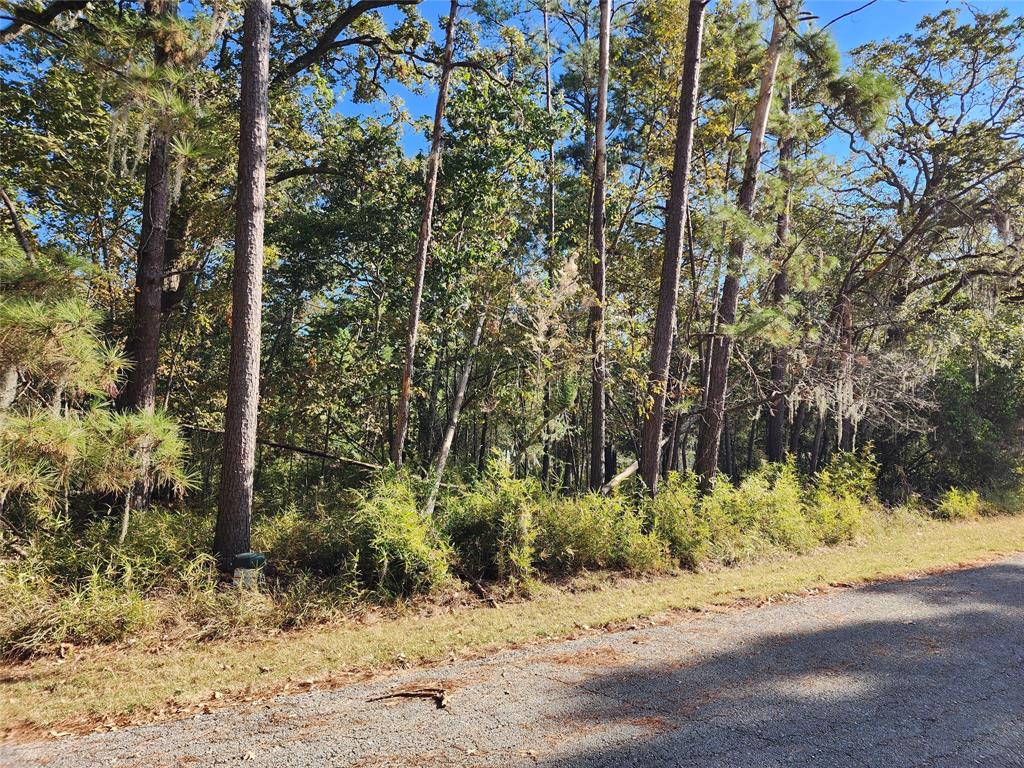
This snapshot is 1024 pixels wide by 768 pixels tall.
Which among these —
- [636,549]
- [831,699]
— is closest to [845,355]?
[636,549]

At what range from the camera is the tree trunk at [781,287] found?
33.9ft

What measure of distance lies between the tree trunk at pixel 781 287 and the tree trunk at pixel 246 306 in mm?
8093

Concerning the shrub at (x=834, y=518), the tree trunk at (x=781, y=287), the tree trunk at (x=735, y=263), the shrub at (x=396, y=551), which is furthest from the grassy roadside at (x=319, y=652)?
the tree trunk at (x=781, y=287)

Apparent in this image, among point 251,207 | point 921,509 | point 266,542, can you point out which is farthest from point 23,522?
point 921,509

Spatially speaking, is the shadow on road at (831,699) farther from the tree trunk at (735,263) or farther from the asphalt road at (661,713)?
the tree trunk at (735,263)

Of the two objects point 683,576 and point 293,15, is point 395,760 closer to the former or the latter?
point 683,576

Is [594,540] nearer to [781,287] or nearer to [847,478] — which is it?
[847,478]

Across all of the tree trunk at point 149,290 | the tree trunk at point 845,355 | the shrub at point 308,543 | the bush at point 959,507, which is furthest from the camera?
the bush at point 959,507

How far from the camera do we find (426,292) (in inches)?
400

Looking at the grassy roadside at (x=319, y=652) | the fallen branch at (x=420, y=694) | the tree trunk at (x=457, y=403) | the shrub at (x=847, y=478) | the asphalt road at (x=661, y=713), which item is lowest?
the grassy roadside at (x=319, y=652)

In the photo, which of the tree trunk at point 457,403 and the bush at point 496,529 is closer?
the bush at point 496,529

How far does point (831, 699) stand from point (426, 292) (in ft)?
27.9

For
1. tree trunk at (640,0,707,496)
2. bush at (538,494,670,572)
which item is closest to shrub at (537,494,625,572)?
bush at (538,494,670,572)

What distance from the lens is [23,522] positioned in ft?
19.3
